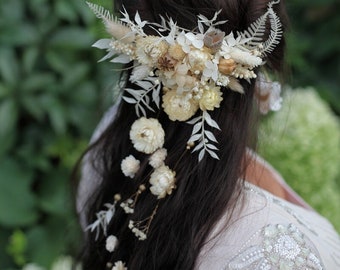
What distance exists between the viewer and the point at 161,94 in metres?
1.05

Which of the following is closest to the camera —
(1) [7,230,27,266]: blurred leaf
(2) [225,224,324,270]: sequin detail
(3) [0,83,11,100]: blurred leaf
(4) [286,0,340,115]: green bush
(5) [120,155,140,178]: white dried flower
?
(2) [225,224,324,270]: sequin detail

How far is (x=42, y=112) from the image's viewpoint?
2281 millimetres

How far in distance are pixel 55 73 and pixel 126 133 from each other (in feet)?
4.10

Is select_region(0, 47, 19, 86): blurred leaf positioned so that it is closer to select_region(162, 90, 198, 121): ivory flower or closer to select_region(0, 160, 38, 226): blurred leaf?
select_region(0, 160, 38, 226): blurred leaf

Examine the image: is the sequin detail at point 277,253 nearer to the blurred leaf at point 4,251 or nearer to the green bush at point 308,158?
the green bush at point 308,158

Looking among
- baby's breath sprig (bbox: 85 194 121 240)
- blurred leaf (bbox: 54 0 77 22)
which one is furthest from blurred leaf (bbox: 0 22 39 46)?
baby's breath sprig (bbox: 85 194 121 240)

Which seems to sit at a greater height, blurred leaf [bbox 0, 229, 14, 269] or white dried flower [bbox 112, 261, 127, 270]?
white dried flower [bbox 112, 261, 127, 270]

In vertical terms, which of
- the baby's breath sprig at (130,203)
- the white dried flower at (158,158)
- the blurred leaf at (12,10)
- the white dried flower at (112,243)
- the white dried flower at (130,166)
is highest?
the white dried flower at (158,158)

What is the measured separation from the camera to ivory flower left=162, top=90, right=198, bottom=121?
39.7 inches

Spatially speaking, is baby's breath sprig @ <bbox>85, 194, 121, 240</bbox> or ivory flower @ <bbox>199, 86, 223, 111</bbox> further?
baby's breath sprig @ <bbox>85, 194, 121, 240</bbox>

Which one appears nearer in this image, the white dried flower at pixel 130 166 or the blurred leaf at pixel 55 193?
the white dried flower at pixel 130 166

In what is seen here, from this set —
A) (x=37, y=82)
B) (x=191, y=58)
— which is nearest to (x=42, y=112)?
(x=37, y=82)

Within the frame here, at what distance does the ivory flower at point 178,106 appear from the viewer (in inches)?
39.7

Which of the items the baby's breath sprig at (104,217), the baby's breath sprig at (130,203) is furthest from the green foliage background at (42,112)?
the baby's breath sprig at (130,203)
